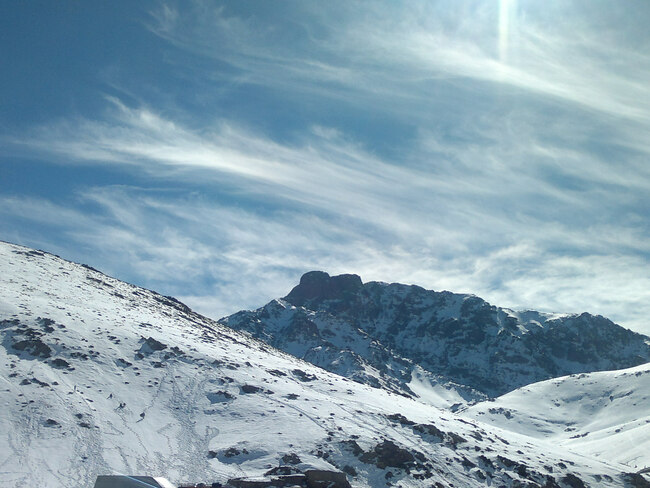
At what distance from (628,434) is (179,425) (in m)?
101

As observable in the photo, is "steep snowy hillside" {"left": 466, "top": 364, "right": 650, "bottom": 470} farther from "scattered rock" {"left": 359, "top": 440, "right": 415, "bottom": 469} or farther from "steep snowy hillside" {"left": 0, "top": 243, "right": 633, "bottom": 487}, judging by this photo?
"scattered rock" {"left": 359, "top": 440, "right": 415, "bottom": 469}

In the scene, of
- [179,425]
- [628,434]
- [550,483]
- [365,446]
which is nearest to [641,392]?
[628,434]

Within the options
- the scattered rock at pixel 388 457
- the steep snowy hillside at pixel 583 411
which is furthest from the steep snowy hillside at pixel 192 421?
the steep snowy hillside at pixel 583 411

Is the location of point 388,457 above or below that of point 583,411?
below

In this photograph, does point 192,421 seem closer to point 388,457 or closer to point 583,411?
point 388,457

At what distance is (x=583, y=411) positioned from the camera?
163000 millimetres

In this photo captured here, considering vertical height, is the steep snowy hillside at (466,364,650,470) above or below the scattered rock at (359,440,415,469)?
above

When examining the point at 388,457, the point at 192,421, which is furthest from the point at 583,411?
the point at 192,421

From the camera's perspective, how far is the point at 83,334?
7019cm

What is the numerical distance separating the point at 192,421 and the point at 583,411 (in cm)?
14258

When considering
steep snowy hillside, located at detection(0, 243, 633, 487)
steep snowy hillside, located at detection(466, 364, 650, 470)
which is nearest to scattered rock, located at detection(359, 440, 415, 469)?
steep snowy hillside, located at detection(0, 243, 633, 487)

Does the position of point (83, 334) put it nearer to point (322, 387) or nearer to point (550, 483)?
point (322, 387)

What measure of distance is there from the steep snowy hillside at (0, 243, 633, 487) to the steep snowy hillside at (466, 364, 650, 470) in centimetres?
5419

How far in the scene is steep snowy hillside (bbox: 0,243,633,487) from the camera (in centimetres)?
4641
